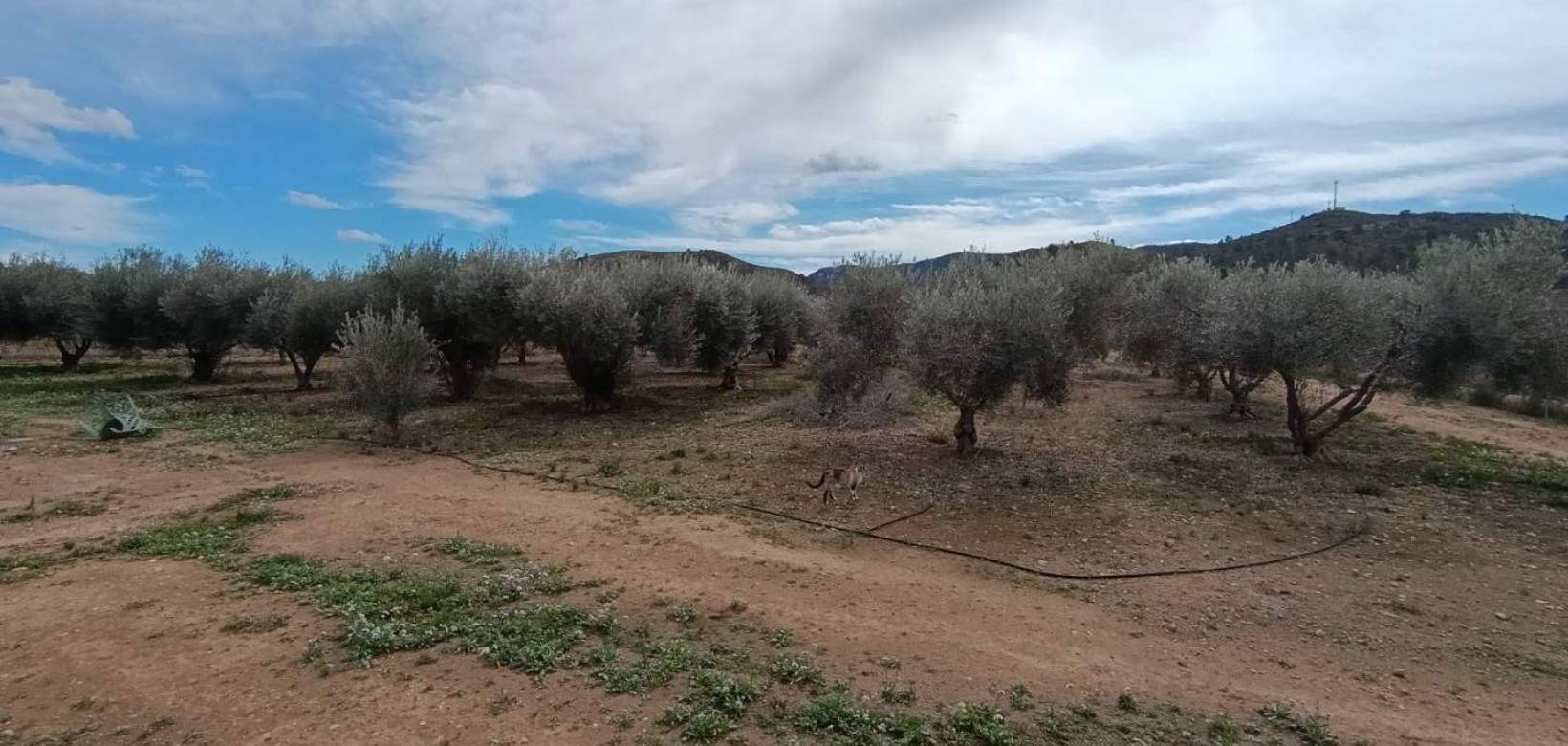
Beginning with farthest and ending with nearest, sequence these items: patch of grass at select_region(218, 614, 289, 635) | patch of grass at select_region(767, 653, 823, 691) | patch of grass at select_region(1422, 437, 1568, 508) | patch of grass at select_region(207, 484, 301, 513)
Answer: patch of grass at select_region(1422, 437, 1568, 508)
patch of grass at select_region(207, 484, 301, 513)
patch of grass at select_region(218, 614, 289, 635)
patch of grass at select_region(767, 653, 823, 691)

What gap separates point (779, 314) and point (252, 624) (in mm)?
20737

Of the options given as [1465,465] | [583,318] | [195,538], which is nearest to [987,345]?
[1465,465]

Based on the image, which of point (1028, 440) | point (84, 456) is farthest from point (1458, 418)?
point (84, 456)

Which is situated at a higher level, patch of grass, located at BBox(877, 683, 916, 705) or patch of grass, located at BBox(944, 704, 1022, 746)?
patch of grass, located at BBox(877, 683, 916, 705)

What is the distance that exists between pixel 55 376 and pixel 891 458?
1107 inches

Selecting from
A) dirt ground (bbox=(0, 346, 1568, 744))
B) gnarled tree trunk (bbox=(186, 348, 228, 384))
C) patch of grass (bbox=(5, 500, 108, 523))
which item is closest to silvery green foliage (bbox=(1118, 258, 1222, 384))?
dirt ground (bbox=(0, 346, 1568, 744))

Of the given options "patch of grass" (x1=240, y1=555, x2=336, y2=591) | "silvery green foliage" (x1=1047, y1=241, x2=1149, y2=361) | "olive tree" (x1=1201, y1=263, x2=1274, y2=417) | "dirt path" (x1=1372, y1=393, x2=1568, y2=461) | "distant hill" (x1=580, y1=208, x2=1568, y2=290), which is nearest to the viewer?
"patch of grass" (x1=240, y1=555, x2=336, y2=591)

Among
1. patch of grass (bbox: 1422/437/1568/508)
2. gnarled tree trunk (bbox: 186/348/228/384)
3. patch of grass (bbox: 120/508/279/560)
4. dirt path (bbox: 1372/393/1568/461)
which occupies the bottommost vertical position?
patch of grass (bbox: 120/508/279/560)

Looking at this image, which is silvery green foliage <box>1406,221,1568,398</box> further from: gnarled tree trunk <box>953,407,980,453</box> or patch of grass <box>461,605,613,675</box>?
patch of grass <box>461,605,613,675</box>

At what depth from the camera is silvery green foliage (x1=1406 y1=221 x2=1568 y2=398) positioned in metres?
11.0

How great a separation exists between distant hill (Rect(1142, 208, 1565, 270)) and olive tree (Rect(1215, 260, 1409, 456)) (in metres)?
40.6

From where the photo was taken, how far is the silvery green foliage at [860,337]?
1647 cm

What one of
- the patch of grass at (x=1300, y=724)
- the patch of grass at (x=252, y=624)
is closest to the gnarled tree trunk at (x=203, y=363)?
the patch of grass at (x=252, y=624)

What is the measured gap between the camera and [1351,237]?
191 ft
